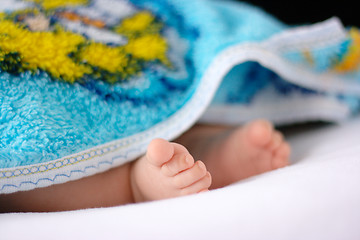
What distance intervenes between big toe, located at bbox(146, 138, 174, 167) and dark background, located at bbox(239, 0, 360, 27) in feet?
1.98

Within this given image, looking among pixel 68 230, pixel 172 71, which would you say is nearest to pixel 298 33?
pixel 172 71

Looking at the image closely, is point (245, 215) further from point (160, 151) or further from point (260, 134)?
point (260, 134)

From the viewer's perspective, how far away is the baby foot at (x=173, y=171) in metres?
0.42

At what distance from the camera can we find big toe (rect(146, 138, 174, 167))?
1.36 feet

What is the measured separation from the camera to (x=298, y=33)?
670 mm

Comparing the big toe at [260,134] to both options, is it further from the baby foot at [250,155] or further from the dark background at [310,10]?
the dark background at [310,10]

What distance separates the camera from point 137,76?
58cm

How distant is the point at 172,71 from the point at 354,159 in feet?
1.03

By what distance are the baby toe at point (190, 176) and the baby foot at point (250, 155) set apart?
100 mm

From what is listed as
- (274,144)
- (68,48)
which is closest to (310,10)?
(274,144)

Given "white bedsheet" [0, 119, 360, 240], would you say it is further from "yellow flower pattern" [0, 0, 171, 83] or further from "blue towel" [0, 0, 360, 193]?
"yellow flower pattern" [0, 0, 171, 83]

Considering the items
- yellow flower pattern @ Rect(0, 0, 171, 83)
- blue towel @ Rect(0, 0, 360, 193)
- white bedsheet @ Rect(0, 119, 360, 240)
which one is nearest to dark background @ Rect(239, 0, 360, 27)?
blue towel @ Rect(0, 0, 360, 193)

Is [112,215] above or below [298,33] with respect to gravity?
below

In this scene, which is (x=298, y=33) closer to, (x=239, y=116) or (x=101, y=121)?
(x=239, y=116)
